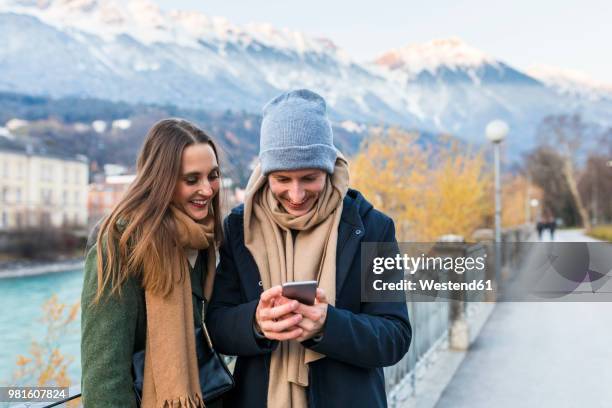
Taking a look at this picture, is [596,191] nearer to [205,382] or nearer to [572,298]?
[572,298]

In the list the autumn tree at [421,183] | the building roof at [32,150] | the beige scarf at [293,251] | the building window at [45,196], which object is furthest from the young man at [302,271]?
the building roof at [32,150]

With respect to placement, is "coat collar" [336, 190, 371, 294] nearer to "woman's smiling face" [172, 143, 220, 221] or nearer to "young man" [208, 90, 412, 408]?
"young man" [208, 90, 412, 408]

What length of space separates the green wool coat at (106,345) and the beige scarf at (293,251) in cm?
35

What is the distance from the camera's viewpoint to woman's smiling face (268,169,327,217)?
1.43 metres

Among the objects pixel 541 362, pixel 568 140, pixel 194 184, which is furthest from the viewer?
pixel 568 140

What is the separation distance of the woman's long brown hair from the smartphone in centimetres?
38

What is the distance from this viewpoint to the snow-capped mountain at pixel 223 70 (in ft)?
418

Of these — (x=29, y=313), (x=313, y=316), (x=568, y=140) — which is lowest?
(x=29, y=313)

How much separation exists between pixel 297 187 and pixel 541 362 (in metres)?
4.44

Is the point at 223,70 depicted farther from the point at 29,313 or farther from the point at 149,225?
the point at 149,225

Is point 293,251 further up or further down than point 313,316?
further up

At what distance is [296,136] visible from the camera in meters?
1.42

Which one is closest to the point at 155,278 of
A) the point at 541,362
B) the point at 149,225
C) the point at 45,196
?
the point at 149,225

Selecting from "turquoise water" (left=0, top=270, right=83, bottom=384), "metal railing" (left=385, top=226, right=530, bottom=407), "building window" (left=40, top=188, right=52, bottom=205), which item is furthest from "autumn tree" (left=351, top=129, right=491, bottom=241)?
"building window" (left=40, top=188, right=52, bottom=205)
